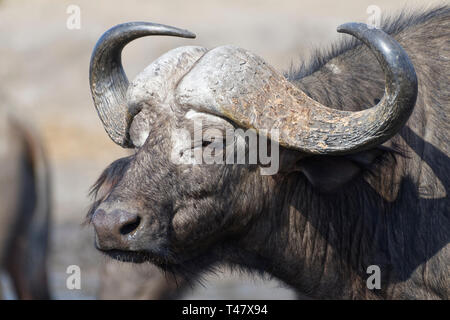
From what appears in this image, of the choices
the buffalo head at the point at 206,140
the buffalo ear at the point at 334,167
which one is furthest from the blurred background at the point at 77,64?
the buffalo ear at the point at 334,167

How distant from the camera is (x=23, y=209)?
8.74 metres

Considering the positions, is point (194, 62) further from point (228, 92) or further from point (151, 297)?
point (151, 297)

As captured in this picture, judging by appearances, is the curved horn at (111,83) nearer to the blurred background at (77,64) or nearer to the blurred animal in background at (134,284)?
the blurred animal in background at (134,284)

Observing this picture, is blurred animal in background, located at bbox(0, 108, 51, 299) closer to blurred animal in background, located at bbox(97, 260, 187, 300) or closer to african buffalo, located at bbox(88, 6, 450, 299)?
blurred animal in background, located at bbox(97, 260, 187, 300)

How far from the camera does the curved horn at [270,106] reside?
4367 mm

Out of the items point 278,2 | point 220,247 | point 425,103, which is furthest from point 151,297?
point 278,2

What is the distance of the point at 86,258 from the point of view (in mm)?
11234

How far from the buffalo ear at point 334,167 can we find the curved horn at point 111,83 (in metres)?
1.28

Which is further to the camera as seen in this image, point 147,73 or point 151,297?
point 151,297

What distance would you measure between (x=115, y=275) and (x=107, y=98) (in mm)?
2586

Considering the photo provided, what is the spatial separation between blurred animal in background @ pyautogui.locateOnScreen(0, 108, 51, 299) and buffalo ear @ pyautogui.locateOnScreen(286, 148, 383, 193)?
4.50 metres

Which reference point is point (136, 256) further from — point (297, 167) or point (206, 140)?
point (297, 167)

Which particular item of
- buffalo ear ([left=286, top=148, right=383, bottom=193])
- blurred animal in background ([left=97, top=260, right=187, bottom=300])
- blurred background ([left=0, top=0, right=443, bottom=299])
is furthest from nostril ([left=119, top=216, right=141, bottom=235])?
blurred background ([left=0, top=0, right=443, bottom=299])

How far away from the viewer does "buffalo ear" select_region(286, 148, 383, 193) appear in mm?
4672
